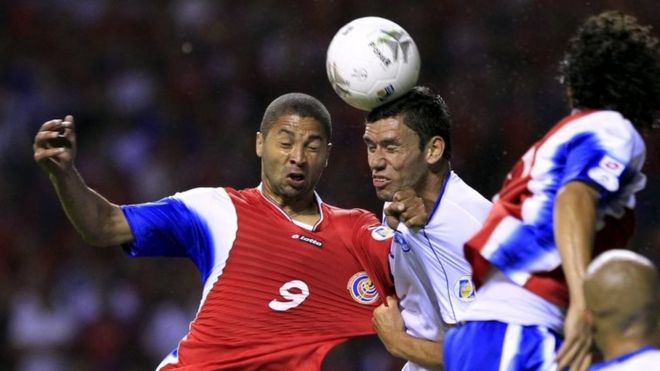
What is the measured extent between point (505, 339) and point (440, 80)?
208 inches

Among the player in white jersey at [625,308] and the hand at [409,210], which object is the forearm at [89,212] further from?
the player in white jersey at [625,308]

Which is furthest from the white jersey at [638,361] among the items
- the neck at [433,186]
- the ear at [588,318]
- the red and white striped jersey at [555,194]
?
the neck at [433,186]

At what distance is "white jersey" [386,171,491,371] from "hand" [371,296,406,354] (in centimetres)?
16

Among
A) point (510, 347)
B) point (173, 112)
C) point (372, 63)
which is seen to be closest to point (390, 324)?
point (510, 347)

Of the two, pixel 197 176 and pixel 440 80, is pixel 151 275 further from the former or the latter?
pixel 440 80

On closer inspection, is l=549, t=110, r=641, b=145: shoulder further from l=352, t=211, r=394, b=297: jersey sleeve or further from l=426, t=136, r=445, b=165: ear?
l=352, t=211, r=394, b=297: jersey sleeve

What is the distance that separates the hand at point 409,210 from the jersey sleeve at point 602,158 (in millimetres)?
1051

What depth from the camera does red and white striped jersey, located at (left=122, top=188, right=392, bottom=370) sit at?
16.5 feet

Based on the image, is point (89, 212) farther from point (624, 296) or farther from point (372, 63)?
point (624, 296)

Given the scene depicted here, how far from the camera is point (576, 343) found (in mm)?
3322

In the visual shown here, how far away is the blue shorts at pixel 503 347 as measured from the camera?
12.1 ft

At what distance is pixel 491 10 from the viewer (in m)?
8.93

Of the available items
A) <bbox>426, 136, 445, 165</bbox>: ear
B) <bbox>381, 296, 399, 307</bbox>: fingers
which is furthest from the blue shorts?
<bbox>426, 136, 445, 165</bbox>: ear

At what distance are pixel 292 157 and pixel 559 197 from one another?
6.47 feet
